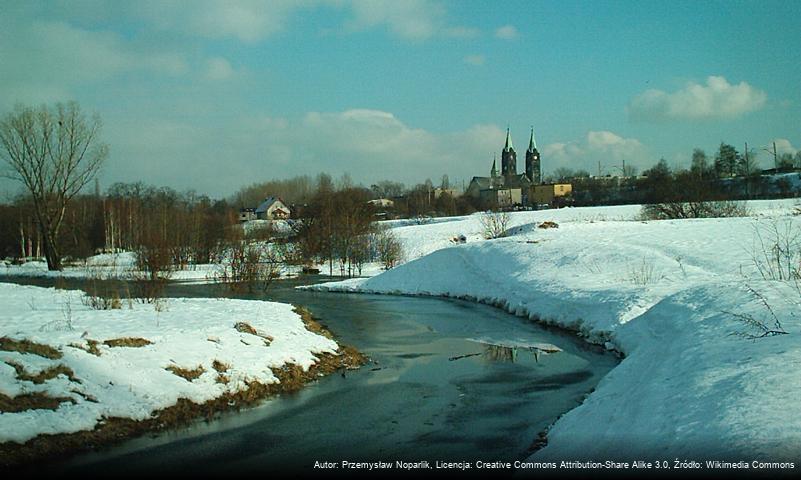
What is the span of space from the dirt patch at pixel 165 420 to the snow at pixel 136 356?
143 mm

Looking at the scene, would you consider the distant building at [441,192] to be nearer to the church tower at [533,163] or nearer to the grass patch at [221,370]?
the church tower at [533,163]

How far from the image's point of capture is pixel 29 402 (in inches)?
358

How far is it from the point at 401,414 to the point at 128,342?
5.47 meters

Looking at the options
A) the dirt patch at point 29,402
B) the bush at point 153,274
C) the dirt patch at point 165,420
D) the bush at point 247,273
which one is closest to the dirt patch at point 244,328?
the dirt patch at point 165,420

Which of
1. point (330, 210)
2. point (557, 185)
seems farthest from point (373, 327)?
point (557, 185)

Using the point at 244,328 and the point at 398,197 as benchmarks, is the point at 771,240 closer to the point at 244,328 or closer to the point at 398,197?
the point at 244,328

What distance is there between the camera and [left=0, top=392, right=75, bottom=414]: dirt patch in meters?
8.85

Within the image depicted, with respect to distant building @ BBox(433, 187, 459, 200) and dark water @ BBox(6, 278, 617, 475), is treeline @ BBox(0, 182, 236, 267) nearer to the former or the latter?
dark water @ BBox(6, 278, 617, 475)

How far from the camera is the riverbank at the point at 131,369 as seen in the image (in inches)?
350

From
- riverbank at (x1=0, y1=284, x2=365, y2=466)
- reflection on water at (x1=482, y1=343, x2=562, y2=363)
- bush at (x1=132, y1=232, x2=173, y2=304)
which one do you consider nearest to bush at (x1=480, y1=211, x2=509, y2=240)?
bush at (x1=132, y1=232, x2=173, y2=304)

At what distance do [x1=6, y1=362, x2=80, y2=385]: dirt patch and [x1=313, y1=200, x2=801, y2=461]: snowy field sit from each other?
750 centimetres

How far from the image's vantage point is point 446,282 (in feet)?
120

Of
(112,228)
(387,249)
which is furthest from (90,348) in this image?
(112,228)

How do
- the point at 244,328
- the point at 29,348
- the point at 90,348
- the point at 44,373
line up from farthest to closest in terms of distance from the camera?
the point at 244,328
the point at 90,348
the point at 29,348
the point at 44,373
